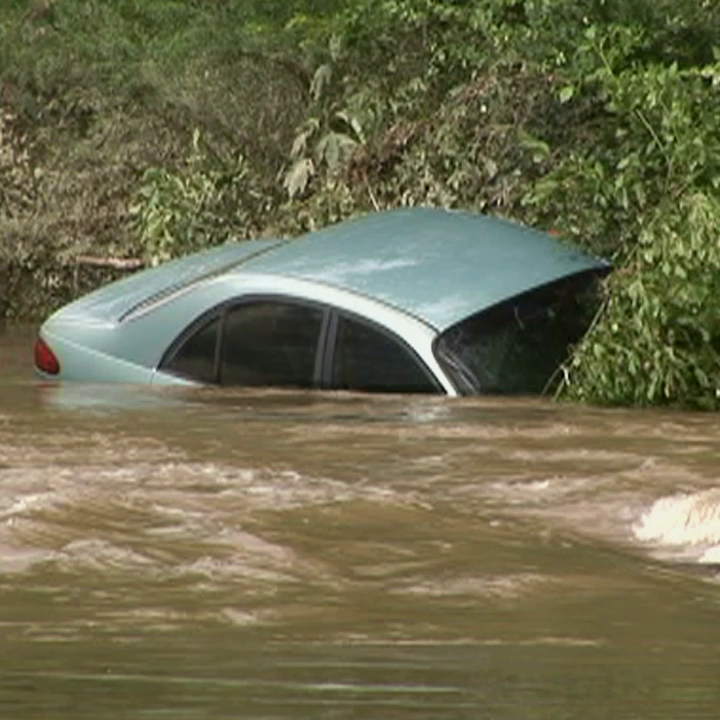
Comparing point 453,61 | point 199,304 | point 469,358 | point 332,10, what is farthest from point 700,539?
point 332,10

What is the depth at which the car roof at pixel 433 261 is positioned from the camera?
12.7 m

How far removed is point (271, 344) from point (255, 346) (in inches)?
3.8

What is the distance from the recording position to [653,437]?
11609 mm

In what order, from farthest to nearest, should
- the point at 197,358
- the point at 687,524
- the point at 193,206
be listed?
the point at 193,206 < the point at 197,358 < the point at 687,524

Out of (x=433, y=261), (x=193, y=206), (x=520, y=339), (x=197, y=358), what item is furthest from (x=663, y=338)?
(x=193, y=206)

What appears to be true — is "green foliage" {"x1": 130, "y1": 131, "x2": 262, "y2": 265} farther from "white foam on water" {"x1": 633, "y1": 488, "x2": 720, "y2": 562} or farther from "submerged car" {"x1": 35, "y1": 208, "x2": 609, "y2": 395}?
"white foam on water" {"x1": 633, "y1": 488, "x2": 720, "y2": 562}

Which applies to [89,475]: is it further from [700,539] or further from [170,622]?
[170,622]

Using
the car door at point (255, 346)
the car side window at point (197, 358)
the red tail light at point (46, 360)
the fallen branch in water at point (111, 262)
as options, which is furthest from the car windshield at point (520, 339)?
the fallen branch in water at point (111, 262)

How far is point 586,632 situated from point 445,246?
22.0 feet

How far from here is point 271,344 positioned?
1312 cm

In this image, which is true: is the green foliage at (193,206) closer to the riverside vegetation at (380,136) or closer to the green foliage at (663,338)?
the riverside vegetation at (380,136)

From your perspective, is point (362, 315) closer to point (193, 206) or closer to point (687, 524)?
point (687, 524)

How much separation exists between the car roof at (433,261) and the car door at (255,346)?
0.20 metres

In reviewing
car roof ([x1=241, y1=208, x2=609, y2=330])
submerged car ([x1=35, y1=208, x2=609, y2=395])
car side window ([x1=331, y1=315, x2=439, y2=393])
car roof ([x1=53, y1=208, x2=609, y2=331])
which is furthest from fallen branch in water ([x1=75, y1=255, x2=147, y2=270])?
car side window ([x1=331, y1=315, x2=439, y2=393])
